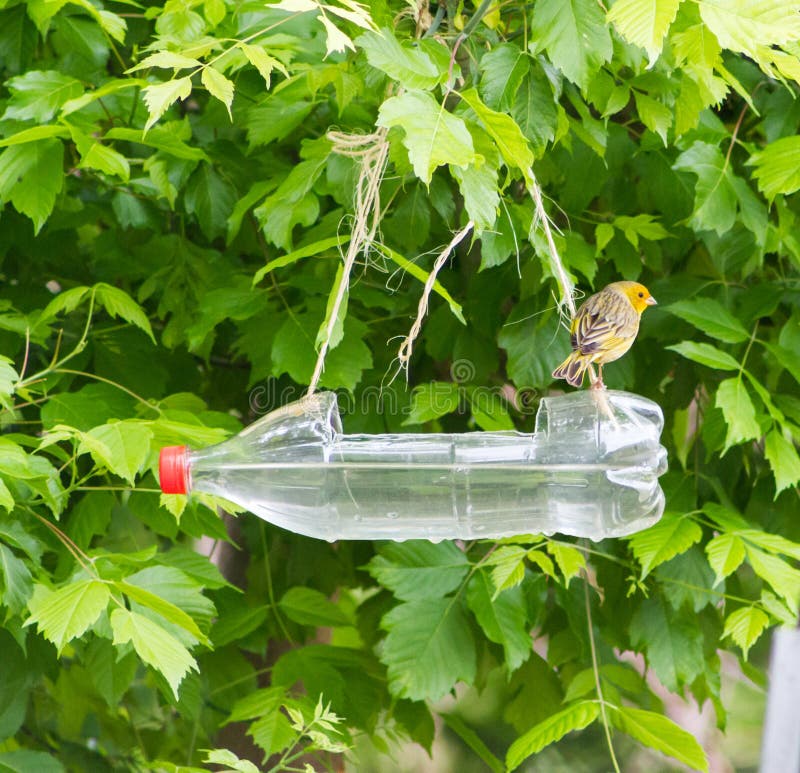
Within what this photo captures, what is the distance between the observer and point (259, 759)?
201cm

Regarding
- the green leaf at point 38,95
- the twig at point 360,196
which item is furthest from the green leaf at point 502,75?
the green leaf at point 38,95

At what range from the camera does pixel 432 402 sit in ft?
4.54

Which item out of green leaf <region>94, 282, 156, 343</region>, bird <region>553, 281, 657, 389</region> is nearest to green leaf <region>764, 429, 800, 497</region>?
bird <region>553, 281, 657, 389</region>

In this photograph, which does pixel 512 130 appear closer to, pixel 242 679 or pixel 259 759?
pixel 242 679

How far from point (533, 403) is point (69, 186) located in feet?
2.70

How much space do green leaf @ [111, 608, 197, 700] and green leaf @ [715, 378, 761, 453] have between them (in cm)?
73

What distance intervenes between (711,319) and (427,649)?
630mm

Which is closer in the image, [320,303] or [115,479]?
[320,303]

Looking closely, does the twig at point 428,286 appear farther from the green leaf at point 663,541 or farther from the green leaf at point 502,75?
the green leaf at point 663,541

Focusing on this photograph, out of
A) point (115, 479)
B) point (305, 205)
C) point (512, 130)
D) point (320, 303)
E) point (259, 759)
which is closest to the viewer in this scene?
point (512, 130)

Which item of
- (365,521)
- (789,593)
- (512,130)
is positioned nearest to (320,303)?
(365,521)

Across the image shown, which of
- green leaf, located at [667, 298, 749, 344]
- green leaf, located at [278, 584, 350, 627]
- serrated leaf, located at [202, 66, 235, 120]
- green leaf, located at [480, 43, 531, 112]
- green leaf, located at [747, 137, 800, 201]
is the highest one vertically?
serrated leaf, located at [202, 66, 235, 120]

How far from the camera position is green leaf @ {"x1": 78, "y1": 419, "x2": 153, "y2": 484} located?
1.15 metres

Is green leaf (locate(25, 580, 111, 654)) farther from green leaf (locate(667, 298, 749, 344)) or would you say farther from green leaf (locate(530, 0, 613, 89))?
green leaf (locate(667, 298, 749, 344))
